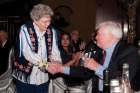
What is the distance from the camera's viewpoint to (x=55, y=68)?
12.8ft

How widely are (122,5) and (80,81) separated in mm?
6839

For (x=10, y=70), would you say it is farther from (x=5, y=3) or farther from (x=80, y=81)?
(x=5, y=3)

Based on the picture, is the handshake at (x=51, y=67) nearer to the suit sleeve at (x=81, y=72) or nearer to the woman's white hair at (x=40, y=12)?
the suit sleeve at (x=81, y=72)

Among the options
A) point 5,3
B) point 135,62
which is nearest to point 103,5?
point 5,3

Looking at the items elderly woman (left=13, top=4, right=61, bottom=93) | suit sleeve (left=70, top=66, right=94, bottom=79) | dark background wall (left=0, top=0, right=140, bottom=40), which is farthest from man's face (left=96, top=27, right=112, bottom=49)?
dark background wall (left=0, top=0, right=140, bottom=40)

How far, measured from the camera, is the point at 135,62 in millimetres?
3184

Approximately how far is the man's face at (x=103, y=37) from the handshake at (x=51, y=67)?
49 cm

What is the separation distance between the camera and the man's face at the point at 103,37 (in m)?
3.35

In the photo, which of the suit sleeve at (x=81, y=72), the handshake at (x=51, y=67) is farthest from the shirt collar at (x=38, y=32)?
the suit sleeve at (x=81, y=72)

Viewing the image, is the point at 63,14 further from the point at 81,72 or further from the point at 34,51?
the point at 81,72

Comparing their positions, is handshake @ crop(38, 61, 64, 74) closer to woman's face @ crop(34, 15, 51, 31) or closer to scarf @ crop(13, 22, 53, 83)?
scarf @ crop(13, 22, 53, 83)

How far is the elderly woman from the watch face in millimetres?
8464

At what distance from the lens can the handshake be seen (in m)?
3.85

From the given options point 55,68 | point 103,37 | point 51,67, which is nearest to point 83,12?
point 51,67
